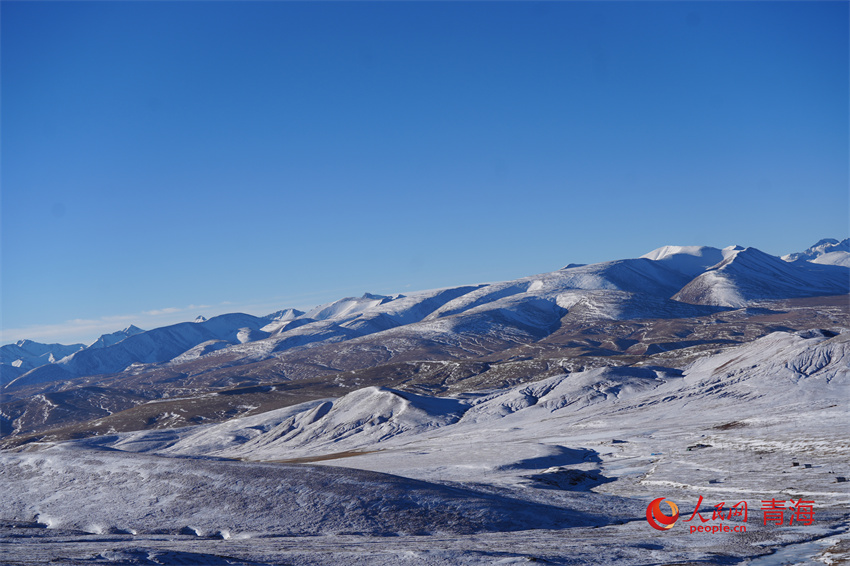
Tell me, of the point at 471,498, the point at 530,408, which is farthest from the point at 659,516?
the point at 530,408

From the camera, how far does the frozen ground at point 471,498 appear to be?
3155cm

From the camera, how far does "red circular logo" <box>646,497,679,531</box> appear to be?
3794 cm

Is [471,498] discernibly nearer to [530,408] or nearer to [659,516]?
[659,516]

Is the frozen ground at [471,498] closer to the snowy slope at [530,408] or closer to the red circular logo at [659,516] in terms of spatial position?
the red circular logo at [659,516]

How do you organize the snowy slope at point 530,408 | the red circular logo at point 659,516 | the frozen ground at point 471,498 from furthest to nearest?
1. the snowy slope at point 530,408
2. the red circular logo at point 659,516
3. the frozen ground at point 471,498

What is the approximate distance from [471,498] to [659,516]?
1324cm

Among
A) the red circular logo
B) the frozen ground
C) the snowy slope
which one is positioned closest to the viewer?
the frozen ground

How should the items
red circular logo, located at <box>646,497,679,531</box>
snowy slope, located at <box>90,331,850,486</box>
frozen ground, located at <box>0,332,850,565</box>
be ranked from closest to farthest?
frozen ground, located at <box>0,332,850,565</box> < red circular logo, located at <box>646,497,679,531</box> < snowy slope, located at <box>90,331,850,486</box>

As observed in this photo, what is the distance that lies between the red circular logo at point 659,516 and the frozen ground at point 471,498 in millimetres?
653

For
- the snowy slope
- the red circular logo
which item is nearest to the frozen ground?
the red circular logo

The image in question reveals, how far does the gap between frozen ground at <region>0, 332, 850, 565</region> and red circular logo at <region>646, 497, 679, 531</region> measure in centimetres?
65

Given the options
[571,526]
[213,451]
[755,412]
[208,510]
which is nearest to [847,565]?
[571,526]

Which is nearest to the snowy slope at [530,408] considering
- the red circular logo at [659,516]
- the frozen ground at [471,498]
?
the frozen ground at [471,498]

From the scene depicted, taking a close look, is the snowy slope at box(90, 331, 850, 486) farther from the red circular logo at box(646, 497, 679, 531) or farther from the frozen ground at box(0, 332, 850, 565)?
the red circular logo at box(646, 497, 679, 531)
